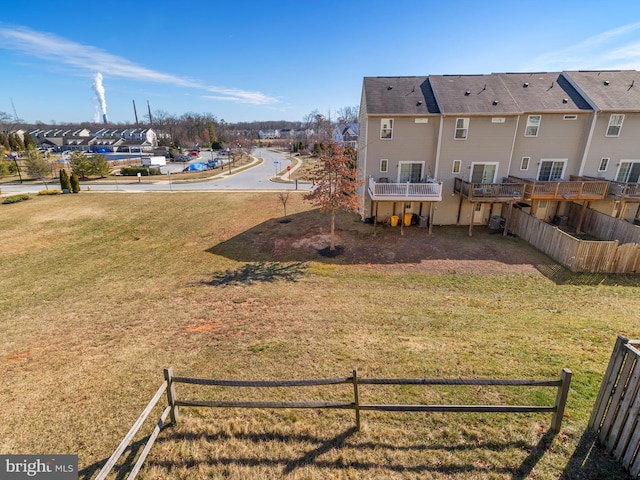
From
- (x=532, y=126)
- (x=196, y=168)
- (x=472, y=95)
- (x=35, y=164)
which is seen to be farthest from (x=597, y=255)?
(x=35, y=164)

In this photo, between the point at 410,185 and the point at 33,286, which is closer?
the point at 33,286

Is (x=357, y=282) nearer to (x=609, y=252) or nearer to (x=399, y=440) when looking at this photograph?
(x=399, y=440)

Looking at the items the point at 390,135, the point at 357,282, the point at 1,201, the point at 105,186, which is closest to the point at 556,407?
the point at 357,282

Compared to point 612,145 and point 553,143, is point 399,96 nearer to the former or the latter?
point 553,143

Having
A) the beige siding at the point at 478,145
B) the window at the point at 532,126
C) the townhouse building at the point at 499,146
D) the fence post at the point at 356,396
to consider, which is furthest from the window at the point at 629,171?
the fence post at the point at 356,396

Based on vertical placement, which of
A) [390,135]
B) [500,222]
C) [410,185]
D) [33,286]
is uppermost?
[390,135]

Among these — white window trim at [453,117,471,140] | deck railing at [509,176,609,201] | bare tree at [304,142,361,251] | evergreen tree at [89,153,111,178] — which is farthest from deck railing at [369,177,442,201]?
evergreen tree at [89,153,111,178]

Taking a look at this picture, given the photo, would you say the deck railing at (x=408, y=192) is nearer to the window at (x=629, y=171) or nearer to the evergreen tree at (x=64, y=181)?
the window at (x=629, y=171)
